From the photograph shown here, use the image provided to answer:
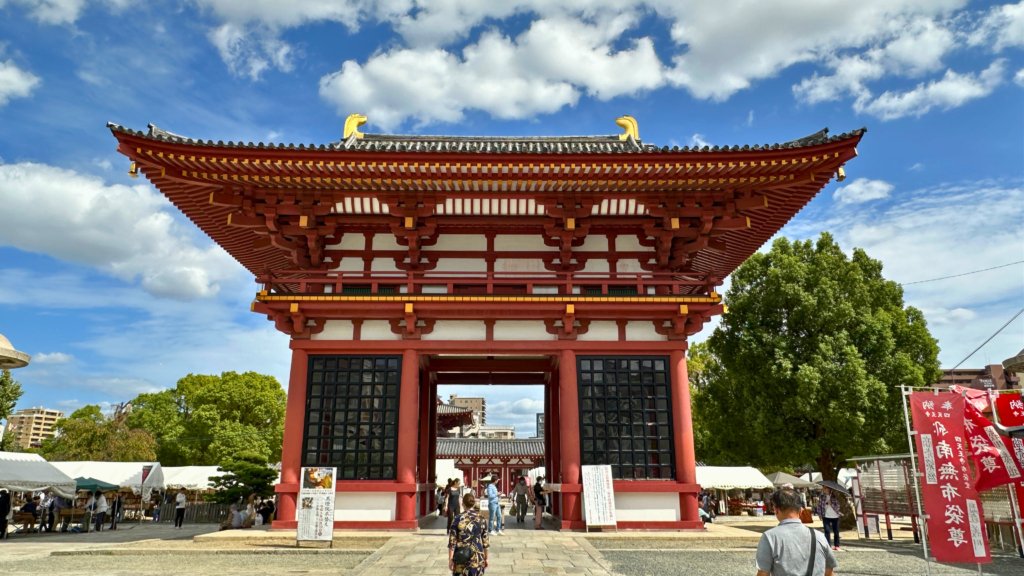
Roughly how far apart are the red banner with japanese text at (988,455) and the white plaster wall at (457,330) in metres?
10.4

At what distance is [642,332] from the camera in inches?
619

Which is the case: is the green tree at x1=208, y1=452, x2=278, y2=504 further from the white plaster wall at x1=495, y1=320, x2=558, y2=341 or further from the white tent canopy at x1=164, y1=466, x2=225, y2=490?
the white plaster wall at x1=495, y1=320, x2=558, y2=341

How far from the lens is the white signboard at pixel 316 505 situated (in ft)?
40.9

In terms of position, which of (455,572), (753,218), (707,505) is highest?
(753,218)

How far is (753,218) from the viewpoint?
16234mm

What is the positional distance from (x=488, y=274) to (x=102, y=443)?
130 feet

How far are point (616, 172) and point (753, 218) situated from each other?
4694 mm

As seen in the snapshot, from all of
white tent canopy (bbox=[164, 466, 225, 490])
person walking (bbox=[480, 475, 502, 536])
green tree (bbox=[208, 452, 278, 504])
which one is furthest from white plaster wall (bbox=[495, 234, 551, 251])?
white tent canopy (bbox=[164, 466, 225, 490])

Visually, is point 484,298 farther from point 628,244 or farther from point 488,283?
point 628,244

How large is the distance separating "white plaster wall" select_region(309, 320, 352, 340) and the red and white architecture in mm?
36

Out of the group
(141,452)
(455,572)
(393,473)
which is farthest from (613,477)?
(141,452)

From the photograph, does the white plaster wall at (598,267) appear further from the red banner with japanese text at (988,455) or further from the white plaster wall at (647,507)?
the red banner with japanese text at (988,455)

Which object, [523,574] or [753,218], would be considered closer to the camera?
[523,574]

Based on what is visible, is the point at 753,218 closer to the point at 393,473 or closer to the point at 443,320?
the point at 443,320
